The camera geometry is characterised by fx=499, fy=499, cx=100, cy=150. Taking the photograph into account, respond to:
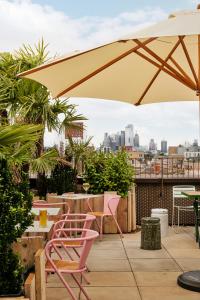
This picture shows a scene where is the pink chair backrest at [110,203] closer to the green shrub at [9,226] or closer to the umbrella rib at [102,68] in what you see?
the umbrella rib at [102,68]

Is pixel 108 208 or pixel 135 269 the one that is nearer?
pixel 135 269

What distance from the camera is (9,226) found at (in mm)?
3248

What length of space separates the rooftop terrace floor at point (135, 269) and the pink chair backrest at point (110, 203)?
0.49 m

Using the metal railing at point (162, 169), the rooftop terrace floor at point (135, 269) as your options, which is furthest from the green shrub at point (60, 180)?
the metal railing at point (162, 169)

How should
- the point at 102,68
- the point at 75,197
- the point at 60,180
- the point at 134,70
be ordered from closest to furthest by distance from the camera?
the point at 102,68 < the point at 134,70 < the point at 75,197 < the point at 60,180

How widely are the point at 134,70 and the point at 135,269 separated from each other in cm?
250

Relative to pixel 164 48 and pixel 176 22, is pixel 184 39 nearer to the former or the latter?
pixel 164 48

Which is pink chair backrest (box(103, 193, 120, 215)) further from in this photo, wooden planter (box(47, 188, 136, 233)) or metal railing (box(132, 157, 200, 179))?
metal railing (box(132, 157, 200, 179))

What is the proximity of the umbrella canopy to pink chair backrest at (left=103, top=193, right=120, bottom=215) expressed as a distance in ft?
6.83

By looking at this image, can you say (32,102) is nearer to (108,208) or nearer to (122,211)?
(108,208)

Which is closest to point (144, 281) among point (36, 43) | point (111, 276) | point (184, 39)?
point (111, 276)

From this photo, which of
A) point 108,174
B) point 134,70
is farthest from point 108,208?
point 134,70

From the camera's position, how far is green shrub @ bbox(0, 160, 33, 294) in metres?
3.25

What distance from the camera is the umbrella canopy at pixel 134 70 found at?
15.6 ft
